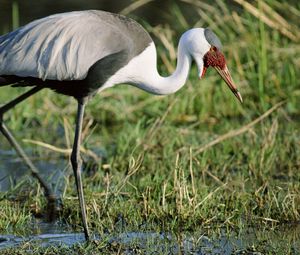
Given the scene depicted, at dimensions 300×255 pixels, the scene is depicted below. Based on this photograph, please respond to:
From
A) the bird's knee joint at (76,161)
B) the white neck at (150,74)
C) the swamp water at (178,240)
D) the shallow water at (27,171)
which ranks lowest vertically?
the shallow water at (27,171)

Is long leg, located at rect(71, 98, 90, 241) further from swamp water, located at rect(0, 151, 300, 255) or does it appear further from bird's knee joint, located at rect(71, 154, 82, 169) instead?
swamp water, located at rect(0, 151, 300, 255)

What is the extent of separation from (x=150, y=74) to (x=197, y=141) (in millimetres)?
1578

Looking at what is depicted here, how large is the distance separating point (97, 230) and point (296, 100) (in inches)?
139

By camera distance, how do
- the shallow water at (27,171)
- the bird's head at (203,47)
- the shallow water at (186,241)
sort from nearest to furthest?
the shallow water at (186,241), the bird's head at (203,47), the shallow water at (27,171)

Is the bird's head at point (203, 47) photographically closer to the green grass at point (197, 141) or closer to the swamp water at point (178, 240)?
the green grass at point (197, 141)

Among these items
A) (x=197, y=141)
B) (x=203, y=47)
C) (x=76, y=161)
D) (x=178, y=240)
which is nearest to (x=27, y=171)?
(x=76, y=161)

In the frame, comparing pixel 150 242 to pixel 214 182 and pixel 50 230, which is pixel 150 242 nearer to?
pixel 50 230

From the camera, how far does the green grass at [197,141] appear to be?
6.54m

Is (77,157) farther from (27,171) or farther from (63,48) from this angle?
(27,171)

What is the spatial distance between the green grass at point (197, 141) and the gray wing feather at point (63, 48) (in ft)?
2.63

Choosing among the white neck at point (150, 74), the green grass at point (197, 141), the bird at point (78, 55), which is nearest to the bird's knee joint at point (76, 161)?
the bird at point (78, 55)

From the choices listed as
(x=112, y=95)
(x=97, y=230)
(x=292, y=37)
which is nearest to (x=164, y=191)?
(x=97, y=230)

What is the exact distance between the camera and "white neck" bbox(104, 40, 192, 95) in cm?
693

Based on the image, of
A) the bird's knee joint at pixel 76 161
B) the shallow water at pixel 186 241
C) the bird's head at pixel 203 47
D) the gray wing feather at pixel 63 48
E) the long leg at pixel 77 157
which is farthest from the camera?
the bird's head at pixel 203 47
